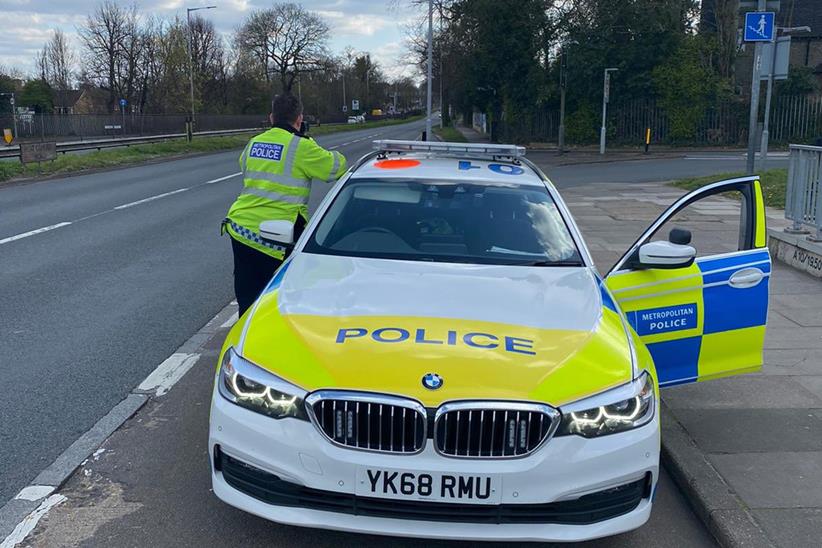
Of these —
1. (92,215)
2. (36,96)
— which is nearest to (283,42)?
(36,96)

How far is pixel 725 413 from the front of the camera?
494 cm

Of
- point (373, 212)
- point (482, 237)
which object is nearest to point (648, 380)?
point (482, 237)

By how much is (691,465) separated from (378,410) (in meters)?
1.89

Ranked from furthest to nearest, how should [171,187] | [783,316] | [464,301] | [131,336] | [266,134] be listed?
[171,187] < [783,316] < [131,336] < [266,134] < [464,301]


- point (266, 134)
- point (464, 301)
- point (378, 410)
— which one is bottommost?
point (378, 410)

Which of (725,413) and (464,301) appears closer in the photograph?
(464,301)

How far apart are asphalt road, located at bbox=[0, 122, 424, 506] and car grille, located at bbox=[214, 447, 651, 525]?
54.4 inches

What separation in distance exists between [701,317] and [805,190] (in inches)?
229

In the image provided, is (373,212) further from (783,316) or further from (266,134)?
(783,316)

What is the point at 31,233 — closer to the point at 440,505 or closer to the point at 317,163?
the point at 317,163

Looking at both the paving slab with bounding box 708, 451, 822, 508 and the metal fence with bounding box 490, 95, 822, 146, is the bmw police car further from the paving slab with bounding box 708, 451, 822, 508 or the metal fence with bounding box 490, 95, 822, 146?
the metal fence with bounding box 490, 95, 822, 146

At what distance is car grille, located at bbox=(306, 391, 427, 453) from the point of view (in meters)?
3.06

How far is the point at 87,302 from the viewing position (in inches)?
309

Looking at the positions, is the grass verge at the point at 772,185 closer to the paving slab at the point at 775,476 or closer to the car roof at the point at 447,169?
the car roof at the point at 447,169
